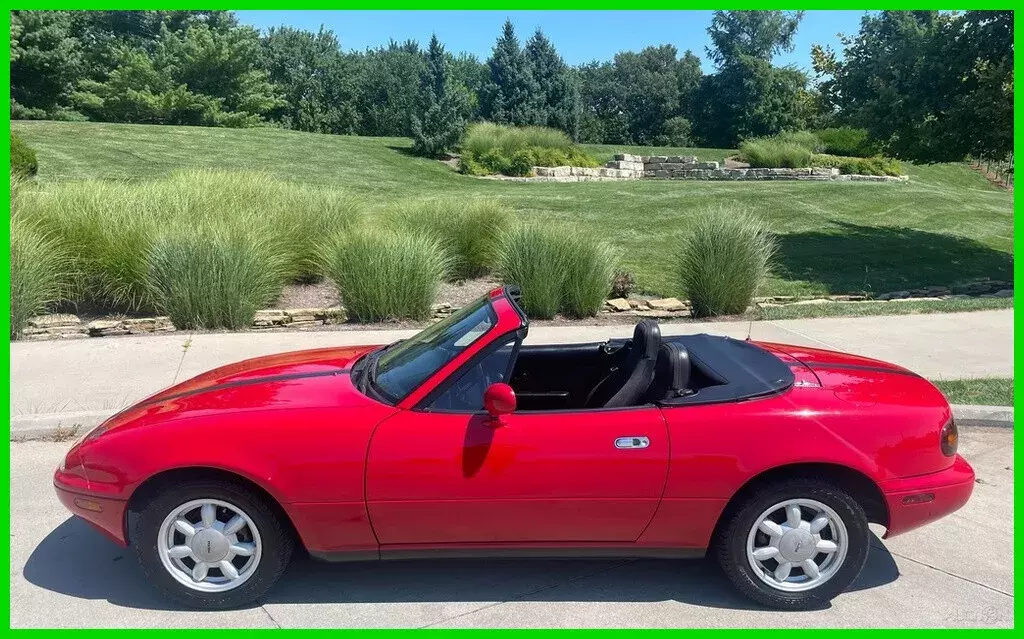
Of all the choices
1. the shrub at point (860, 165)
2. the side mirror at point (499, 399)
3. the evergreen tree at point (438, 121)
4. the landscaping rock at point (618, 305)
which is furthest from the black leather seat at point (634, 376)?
the shrub at point (860, 165)

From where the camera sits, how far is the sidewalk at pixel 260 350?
6.34 m

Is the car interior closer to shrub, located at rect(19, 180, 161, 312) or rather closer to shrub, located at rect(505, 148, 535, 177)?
shrub, located at rect(19, 180, 161, 312)

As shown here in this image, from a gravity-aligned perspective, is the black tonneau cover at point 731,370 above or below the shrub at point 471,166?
below

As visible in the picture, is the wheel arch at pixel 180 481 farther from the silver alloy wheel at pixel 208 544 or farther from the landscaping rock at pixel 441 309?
the landscaping rock at pixel 441 309

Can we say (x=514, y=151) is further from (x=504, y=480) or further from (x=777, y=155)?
(x=504, y=480)

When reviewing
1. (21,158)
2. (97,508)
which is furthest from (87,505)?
(21,158)

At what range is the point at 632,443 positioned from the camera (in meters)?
3.42

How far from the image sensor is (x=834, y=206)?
21.6 m

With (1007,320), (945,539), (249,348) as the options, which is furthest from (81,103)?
(945,539)

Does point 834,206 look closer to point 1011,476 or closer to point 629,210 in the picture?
point 629,210

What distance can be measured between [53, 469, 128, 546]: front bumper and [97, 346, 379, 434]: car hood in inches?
11.4

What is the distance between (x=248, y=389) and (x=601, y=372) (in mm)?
1793

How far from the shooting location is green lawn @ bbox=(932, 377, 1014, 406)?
6.22 m

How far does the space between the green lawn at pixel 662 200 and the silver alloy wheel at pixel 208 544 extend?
9117 mm
